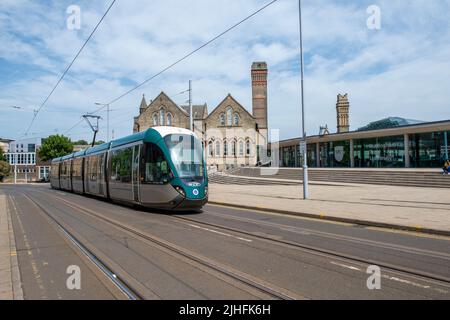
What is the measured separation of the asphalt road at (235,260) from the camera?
5.27m

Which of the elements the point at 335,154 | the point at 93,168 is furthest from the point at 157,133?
the point at 335,154

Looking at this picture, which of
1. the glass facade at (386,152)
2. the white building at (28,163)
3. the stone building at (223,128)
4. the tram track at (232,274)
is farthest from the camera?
the white building at (28,163)

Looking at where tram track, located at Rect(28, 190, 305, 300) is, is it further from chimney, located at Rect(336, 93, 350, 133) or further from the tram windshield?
chimney, located at Rect(336, 93, 350, 133)

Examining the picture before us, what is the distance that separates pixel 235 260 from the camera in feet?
22.9

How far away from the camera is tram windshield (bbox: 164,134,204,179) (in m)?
13.6

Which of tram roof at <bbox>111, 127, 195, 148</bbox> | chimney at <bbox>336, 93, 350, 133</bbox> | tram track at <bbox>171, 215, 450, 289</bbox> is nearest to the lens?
tram track at <bbox>171, 215, 450, 289</bbox>

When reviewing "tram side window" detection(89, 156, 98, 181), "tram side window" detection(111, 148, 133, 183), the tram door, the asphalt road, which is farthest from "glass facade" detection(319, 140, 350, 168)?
the asphalt road

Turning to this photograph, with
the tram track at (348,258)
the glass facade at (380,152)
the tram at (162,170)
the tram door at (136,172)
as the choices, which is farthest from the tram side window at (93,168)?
the glass facade at (380,152)

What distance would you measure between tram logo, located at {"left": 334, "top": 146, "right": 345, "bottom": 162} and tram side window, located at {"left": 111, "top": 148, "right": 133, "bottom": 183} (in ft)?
97.9

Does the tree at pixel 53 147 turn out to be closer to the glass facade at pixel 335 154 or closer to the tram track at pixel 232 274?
the glass facade at pixel 335 154

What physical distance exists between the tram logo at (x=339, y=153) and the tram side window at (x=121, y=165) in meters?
29.8
